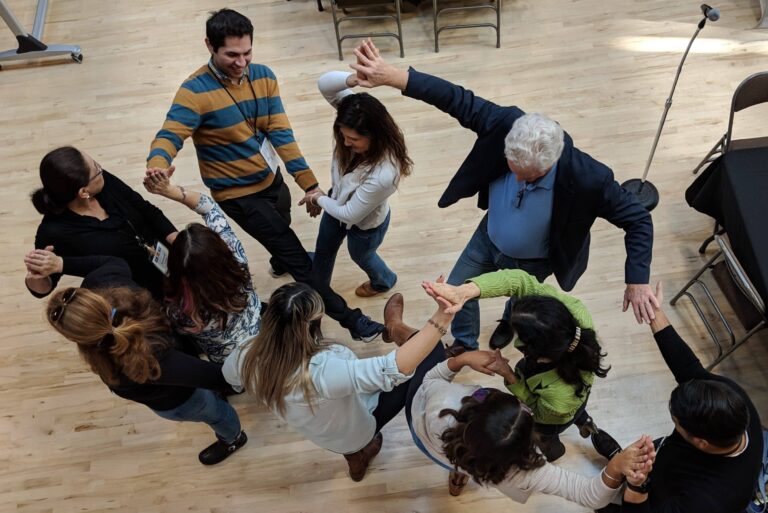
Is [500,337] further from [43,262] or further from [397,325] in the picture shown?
[43,262]

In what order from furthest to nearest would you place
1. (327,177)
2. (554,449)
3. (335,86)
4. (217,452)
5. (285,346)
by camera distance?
1. (327,177)
2. (217,452)
3. (554,449)
4. (335,86)
5. (285,346)

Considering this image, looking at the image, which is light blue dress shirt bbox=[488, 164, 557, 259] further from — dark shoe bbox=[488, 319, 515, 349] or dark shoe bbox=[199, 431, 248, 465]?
dark shoe bbox=[199, 431, 248, 465]

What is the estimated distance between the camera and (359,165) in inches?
→ 100

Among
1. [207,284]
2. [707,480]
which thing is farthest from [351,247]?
[707,480]

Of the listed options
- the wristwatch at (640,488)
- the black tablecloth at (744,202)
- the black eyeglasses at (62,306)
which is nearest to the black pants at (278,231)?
the black eyeglasses at (62,306)

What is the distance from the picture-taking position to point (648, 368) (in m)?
3.05

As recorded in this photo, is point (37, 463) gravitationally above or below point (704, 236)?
below

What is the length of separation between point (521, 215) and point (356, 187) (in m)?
0.74

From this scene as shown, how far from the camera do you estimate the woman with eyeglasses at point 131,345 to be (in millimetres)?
1766

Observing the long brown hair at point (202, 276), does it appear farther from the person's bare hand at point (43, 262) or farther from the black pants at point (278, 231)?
the black pants at point (278, 231)

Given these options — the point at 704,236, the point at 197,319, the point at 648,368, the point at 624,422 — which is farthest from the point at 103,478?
the point at 704,236

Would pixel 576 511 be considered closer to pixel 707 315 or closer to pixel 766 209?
pixel 707 315

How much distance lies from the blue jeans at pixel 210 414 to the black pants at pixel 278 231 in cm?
74

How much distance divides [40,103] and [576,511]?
4.93m
